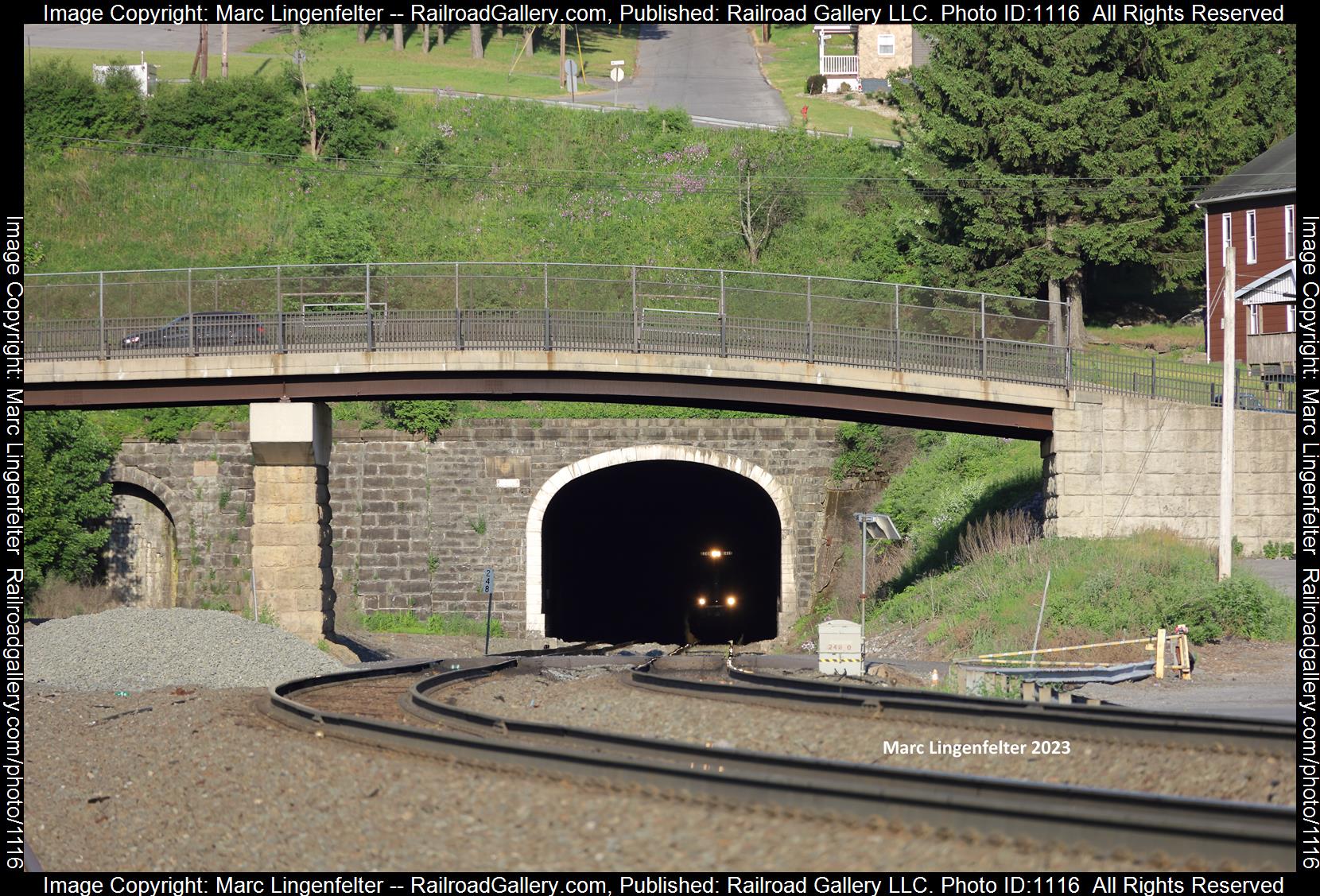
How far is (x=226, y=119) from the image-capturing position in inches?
2581

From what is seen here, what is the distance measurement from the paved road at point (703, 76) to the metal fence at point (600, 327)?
4539cm

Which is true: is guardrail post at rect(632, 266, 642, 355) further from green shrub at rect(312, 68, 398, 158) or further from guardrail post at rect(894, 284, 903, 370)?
green shrub at rect(312, 68, 398, 158)

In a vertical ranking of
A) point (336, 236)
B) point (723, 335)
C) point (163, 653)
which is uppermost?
point (336, 236)

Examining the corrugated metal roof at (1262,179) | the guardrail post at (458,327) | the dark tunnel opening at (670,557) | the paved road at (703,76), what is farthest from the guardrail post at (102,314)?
the paved road at (703,76)

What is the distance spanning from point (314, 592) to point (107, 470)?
1476 cm

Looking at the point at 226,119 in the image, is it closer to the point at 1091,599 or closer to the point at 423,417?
the point at 423,417

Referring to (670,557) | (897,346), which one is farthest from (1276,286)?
(670,557)

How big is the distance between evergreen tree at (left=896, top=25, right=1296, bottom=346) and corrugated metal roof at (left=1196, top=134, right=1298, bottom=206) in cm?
203

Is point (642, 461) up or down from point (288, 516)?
up

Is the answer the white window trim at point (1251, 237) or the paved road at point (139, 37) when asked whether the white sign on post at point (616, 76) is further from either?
the white window trim at point (1251, 237)

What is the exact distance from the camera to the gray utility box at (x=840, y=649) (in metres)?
23.1

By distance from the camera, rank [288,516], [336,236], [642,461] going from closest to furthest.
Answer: [288,516] → [642,461] → [336,236]

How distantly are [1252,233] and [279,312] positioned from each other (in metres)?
36.0

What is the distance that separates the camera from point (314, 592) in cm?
3294
